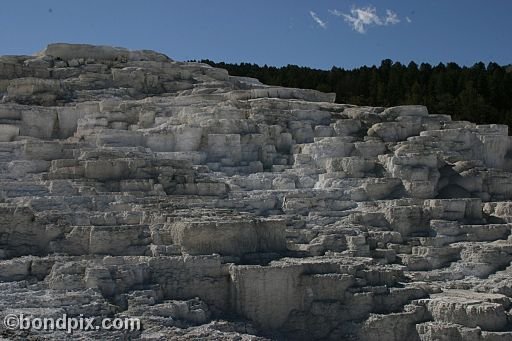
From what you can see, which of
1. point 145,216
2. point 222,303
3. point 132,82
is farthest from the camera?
point 132,82

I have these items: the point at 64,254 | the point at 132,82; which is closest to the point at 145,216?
the point at 64,254

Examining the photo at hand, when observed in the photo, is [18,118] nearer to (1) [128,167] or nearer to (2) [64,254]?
(1) [128,167]

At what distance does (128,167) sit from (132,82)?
803 cm

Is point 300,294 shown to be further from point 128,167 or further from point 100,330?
point 128,167

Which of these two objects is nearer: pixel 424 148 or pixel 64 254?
pixel 64 254

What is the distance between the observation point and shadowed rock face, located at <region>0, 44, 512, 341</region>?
932cm

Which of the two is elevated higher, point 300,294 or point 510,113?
point 510,113

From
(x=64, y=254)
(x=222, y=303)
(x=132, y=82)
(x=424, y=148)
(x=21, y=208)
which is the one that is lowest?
(x=222, y=303)

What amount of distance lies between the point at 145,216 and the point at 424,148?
23.4ft

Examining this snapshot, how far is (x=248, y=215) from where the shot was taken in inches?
460

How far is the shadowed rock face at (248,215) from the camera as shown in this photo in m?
9.32

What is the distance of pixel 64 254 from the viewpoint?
10.1m

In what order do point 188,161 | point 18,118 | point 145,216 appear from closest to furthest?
point 145,216, point 188,161, point 18,118

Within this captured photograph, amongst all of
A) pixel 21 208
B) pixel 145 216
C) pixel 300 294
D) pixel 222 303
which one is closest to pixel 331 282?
pixel 300 294
